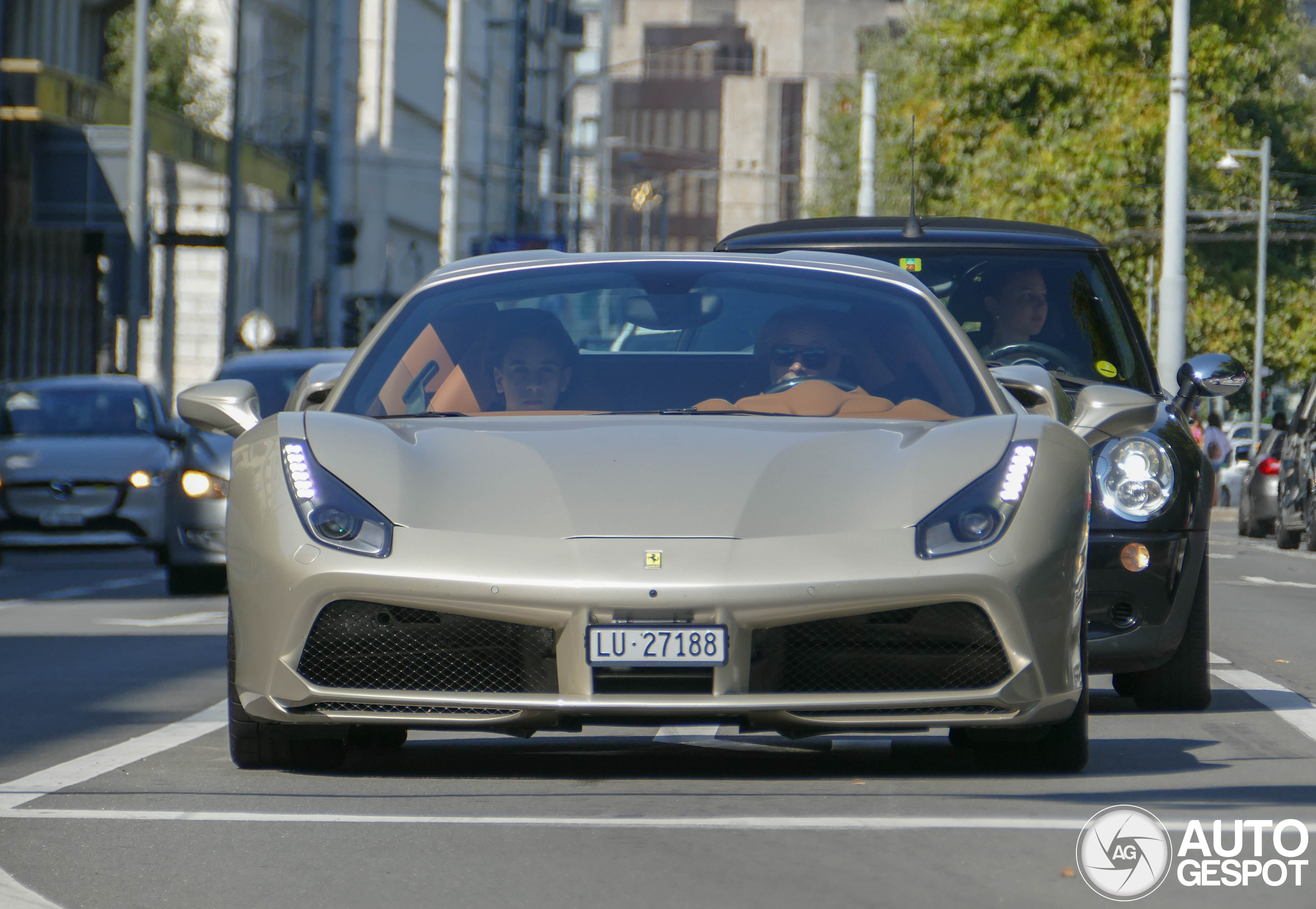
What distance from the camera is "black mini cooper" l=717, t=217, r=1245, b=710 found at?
26.0ft

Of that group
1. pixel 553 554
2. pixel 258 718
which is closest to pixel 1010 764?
pixel 553 554

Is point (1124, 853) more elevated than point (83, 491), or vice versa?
point (1124, 853)

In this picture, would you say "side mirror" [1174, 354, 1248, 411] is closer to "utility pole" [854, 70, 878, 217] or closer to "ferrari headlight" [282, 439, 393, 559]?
"ferrari headlight" [282, 439, 393, 559]

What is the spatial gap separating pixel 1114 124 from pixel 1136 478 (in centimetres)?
3800

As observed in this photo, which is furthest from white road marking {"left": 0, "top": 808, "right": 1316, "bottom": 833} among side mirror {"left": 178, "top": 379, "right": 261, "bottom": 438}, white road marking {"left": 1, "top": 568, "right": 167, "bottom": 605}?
white road marking {"left": 1, "top": 568, "right": 167, "bottom": 605}

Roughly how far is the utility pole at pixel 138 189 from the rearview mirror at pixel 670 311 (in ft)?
92.4

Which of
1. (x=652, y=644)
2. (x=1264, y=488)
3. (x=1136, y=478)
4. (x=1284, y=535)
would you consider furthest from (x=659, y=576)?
(x=1264, y=488)

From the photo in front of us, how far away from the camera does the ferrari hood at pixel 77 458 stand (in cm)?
1861

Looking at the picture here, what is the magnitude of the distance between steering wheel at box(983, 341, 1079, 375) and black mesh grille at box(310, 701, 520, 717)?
3.69 meters

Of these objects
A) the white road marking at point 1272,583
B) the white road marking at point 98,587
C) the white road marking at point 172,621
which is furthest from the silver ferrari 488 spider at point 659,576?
the white road marking at point 1272,583

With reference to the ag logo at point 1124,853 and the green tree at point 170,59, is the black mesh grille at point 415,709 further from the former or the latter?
the green tree at point 170,59

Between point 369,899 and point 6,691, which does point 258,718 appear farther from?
point 6,691

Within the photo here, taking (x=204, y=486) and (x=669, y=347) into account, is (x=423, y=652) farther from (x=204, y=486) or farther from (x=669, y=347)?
(x=204, y=486)

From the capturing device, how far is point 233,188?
3844 centimetres
